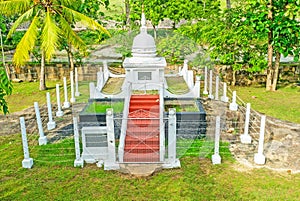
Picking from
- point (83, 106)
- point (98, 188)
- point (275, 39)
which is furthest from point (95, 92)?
point (275, 39)

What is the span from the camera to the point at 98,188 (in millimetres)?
7352

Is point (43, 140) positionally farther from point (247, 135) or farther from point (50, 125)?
point (247, 135)

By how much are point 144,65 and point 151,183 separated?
4327 millimetres

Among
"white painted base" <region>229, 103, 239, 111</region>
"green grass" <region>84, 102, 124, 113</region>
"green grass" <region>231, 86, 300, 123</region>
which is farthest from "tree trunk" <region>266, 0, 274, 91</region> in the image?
"green grass" <region>84, 102, 124, 113</region>

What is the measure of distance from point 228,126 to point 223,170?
8.70ft

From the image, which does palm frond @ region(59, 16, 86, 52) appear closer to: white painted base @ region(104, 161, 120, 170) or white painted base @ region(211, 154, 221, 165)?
white painted base @ region(104, 161, 120, 170)

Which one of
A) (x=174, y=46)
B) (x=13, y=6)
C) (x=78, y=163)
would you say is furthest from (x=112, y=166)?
(x=13, y=6)

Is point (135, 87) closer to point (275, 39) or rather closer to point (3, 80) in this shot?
point (3, 80)

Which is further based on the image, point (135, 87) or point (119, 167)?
point (135, 87)

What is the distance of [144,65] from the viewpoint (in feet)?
35.1

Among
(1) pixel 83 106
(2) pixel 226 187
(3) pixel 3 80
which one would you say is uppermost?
(3) pixel 3 80

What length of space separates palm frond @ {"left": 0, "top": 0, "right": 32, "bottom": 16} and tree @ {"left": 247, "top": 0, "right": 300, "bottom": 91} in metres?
8.49

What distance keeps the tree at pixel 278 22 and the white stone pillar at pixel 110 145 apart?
839 centimetres

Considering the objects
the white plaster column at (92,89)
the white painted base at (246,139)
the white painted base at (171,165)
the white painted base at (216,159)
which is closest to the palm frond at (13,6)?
the white plaster column at (92,89)
